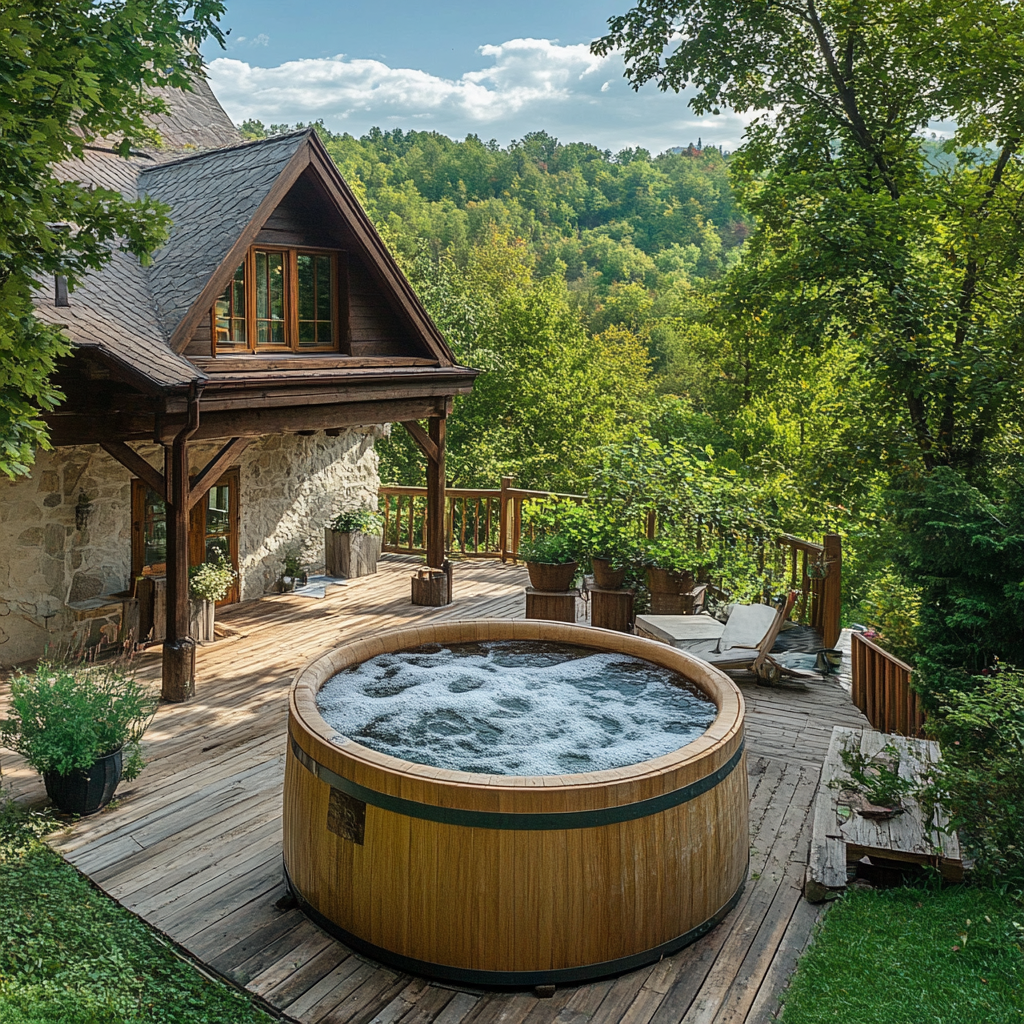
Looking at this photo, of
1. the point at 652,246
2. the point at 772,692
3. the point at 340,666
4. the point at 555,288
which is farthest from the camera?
the point at 652,246

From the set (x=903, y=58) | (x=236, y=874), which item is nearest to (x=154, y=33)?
(x=236, y=874)

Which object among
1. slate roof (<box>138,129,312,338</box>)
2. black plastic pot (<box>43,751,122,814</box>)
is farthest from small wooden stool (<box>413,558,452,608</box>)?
black plastic pot (<box>43,751,122,814</box>)

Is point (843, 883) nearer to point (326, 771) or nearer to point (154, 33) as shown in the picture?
point (326, 771)

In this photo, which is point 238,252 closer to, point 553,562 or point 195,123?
point 553,562

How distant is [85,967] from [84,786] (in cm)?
158

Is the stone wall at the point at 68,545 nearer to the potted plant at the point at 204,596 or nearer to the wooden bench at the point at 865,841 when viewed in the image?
the potted plant at the point at 204,596

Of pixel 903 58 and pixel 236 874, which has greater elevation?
pixel 903 58

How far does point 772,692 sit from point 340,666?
3772 mm

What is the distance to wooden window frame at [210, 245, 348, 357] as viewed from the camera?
8.42m

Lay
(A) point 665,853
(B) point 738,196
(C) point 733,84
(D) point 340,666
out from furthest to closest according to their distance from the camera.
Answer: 1. (B) point 738,196
2. (C) point 733,84
3. (D) point 340,666
4. (A) point 665,853

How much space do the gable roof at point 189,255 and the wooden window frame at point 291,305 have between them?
0.98 feet

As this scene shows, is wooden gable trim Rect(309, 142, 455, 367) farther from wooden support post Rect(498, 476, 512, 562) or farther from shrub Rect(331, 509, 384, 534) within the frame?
shrub Rect(331, 509, 384, 534)

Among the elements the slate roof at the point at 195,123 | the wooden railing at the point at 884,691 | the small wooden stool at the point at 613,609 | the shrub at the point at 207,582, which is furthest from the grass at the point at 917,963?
the slate roof at the point at 195,123

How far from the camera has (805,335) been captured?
28.1 feet
